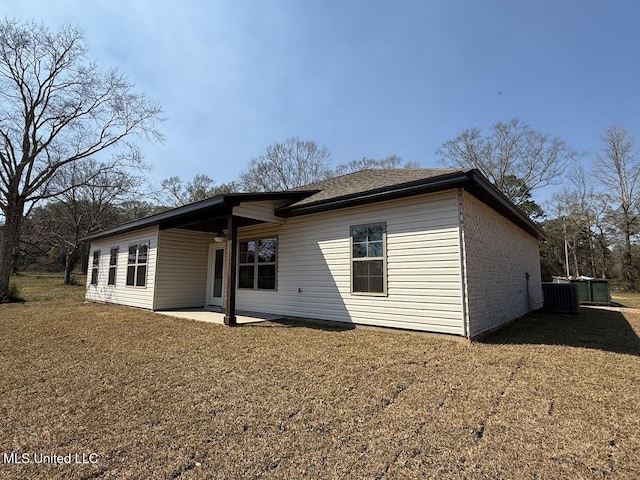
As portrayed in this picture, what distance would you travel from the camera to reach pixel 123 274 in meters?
11.6

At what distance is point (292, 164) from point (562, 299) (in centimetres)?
1973

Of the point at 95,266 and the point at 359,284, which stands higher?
the point at 95,266

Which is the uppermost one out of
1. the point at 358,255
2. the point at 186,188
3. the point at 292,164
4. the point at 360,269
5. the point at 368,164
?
the point at 368,164

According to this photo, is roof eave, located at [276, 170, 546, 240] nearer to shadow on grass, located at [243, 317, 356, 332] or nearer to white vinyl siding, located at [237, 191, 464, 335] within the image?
white vinyl siding, located at [237, 191, 464, 335]

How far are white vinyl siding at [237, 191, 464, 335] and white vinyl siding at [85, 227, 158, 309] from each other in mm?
4323

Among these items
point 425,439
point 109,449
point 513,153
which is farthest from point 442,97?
point 513,153

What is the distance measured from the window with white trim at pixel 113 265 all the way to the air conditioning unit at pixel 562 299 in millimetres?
15395

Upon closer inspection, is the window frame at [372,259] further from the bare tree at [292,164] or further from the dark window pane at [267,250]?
the bare tree at [292,164]

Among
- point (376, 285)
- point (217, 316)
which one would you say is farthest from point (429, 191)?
point (217, 316)

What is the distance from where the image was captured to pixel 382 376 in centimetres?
383

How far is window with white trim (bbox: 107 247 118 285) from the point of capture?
12211mm

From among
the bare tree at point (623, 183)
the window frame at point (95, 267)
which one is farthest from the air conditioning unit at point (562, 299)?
the bare tree at point (623, 183)

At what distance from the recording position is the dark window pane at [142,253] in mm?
10532

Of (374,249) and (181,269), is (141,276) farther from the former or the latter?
(374,249)
